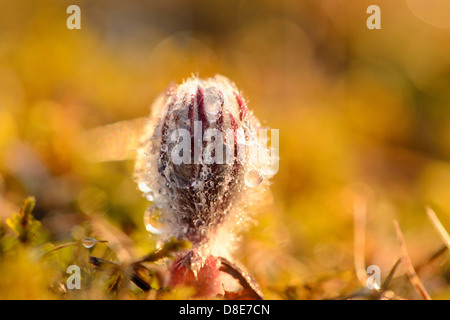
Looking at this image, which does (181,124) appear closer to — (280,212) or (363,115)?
(280,212)

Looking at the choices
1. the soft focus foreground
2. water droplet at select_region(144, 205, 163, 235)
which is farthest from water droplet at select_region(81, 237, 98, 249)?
water droplet at select_region(144, 205, 163, 235)

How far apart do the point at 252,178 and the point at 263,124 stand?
1115 millimetres

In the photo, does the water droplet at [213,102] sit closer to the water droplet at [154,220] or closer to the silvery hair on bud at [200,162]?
the silvery hair on bud at [200,162]

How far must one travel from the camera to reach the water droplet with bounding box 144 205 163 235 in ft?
2.57

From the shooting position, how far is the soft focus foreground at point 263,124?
912 millimetres

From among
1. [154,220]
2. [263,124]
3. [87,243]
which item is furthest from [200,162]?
[263,124]

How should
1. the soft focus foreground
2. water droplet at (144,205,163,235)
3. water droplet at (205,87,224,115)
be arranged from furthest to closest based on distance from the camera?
1. the soft focus foreground
2. water droplet at (144,205,163,235)
3. water droplet at (205,87,224,115)

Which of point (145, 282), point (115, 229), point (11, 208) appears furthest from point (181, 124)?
point (11, 208)

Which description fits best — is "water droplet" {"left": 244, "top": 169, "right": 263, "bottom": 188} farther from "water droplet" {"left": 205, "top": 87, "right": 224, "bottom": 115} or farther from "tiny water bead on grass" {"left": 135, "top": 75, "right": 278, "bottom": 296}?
"water droplet" {"left": 205, "top": 87, "right": 224, "bottom": 115}

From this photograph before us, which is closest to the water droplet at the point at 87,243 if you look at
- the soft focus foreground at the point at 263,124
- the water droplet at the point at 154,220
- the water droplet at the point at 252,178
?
the soft focus foreground at the point at 263,124

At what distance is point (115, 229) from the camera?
1117 mm

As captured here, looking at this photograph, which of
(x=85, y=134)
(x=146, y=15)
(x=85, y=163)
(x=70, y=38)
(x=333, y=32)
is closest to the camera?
(x=85, y=163)

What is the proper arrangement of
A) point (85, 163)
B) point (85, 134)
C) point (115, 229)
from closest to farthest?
point (115, 229) < point (85, 163) < point (85, 134)
